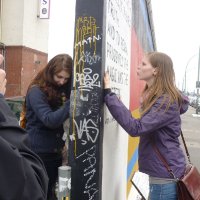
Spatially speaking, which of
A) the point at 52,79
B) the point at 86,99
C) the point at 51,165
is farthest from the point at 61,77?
the point at 51,165

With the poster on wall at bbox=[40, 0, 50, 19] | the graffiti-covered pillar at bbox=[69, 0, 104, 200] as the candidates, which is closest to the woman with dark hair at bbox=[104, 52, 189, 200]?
the graffiti-covered pillar at bbox=[69, 0, 104, 200]

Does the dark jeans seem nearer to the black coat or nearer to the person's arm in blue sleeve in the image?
the person's arm in blue sleeve

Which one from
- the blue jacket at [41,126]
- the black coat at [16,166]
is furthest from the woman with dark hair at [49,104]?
the black coat at [16,166]

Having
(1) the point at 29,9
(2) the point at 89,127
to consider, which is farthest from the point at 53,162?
(1) the point at 29,9

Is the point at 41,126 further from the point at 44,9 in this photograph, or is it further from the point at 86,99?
the point at 44,9

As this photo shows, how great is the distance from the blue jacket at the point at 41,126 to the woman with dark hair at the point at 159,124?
0.52m

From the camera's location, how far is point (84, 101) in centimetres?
217

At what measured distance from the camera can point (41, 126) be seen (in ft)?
8.64

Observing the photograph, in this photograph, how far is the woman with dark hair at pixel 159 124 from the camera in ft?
7.46

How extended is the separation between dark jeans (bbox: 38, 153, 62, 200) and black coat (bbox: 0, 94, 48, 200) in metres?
1.53

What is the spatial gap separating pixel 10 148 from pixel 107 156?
1.55 m

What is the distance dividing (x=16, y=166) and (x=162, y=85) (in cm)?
162

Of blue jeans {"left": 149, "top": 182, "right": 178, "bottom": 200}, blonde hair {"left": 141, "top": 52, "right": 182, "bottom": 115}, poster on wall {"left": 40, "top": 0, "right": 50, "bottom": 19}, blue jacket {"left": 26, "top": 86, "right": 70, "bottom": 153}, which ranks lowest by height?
blue jeans {"left": 149, "top": 182, "right": 178, "bottom": 200}

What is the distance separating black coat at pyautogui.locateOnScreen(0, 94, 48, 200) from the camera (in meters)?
1.00
